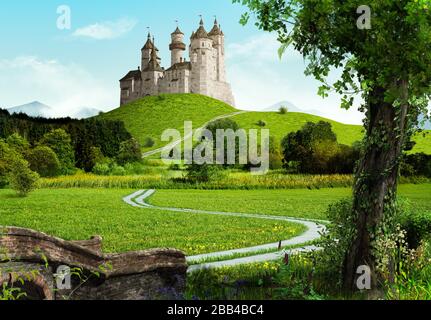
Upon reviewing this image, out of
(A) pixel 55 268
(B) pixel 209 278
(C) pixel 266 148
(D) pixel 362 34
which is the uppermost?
(D) pixel 362 34

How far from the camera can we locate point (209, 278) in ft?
27.2

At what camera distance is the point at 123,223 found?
565 inches

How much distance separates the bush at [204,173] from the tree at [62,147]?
20.4 feet

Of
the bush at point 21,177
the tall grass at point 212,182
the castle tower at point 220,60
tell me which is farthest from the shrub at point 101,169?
the castle tower at point 220,60

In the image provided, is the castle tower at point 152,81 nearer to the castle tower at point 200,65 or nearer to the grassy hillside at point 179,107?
the grassy hillside at point 179,107

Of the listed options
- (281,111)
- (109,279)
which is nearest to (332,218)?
(109,279)

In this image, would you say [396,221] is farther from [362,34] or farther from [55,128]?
[55,128]

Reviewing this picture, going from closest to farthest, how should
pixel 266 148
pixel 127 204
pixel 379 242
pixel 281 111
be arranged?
pixel 379 242
pixel 127 204
pixel 266 148
pixel 281 111

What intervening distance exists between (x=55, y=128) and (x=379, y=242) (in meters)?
10.1

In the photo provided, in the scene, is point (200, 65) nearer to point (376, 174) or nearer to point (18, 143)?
point (18, 143)

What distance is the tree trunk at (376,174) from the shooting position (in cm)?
730

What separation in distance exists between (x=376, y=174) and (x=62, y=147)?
29.9 feet

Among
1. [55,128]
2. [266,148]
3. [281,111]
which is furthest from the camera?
[281,111]

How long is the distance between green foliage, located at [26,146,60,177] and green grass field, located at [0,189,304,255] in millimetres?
686
